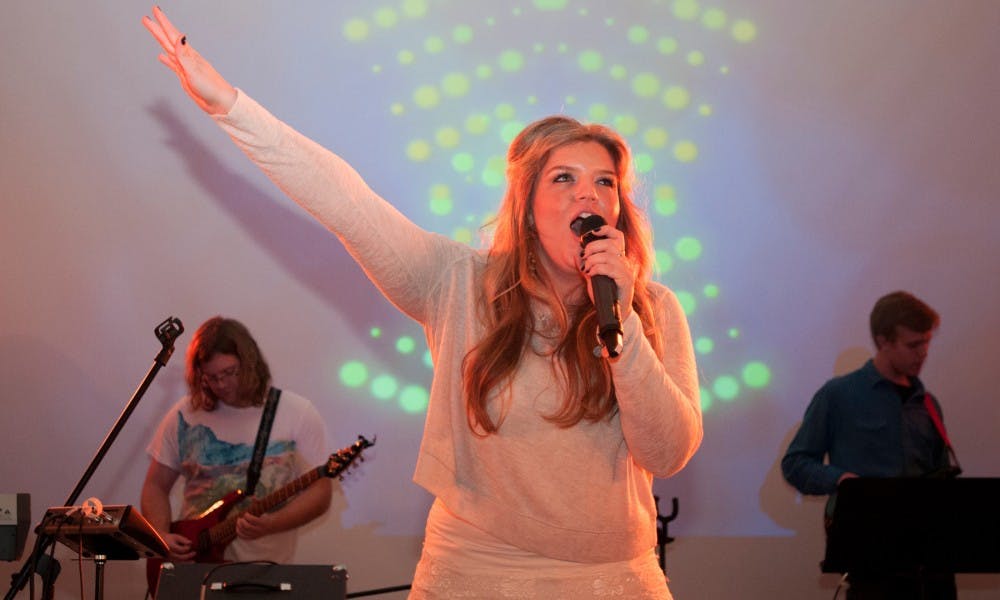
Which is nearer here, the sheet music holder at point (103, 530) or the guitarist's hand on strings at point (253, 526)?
the sheet music holder at point (103, 530)

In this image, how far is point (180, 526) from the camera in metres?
3.80

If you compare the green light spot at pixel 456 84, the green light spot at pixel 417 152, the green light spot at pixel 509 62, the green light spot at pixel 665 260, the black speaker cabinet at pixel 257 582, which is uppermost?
the green light spot at pixel 509 62

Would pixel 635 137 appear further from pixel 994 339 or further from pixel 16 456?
pixel 16 456

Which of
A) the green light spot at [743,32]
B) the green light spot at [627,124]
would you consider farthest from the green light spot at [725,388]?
the green light spot at [743,32]

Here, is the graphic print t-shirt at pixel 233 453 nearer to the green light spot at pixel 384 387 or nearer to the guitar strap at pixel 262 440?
the guitar strap at pixel 262 440

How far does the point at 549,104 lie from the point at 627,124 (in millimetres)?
338

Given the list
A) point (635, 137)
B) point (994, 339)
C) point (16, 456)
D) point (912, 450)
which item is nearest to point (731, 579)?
point (912, 450)

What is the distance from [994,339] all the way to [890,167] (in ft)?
2.93

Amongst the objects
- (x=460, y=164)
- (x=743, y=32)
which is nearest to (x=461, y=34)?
(x=460, y=164)

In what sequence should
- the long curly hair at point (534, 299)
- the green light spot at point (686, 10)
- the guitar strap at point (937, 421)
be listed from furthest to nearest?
the green light spot at point (686, 10) → the guitar strap at point (937, 421) → the long curly hair at point (534, 299)

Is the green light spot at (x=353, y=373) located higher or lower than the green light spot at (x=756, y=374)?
lower

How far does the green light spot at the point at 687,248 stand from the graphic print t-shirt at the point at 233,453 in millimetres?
1677

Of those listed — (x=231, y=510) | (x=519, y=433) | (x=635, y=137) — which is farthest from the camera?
(x=635, y=137)

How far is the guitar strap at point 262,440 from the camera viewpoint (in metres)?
3.79
